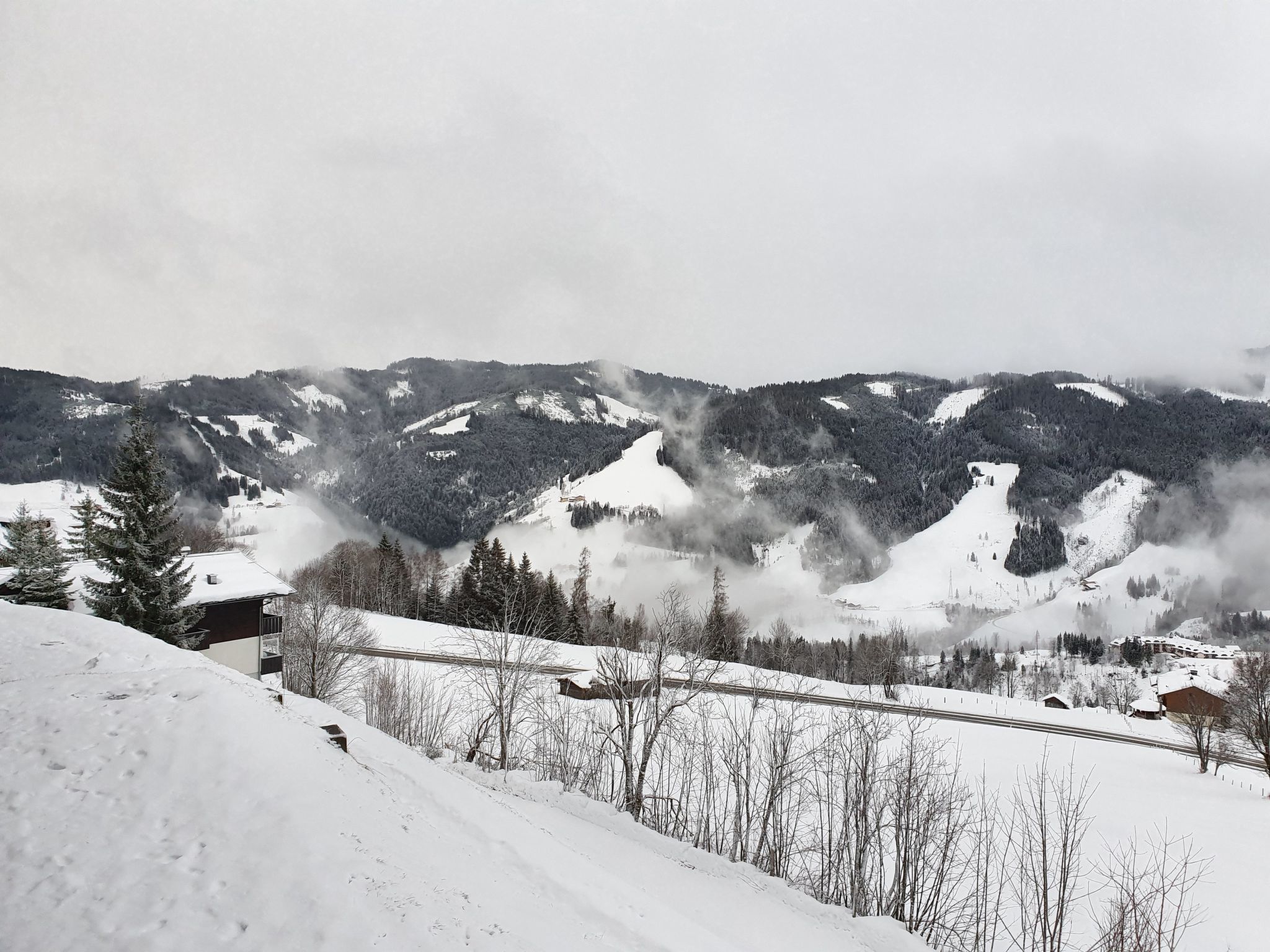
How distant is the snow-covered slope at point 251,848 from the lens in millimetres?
6902

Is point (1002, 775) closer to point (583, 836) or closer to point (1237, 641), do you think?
point (583, 836)

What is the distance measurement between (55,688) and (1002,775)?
46981mm

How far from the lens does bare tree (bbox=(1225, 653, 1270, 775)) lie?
134ft

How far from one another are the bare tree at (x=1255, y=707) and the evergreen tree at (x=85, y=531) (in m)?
68.3

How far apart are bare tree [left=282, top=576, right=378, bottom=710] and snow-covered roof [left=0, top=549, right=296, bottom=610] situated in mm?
2774

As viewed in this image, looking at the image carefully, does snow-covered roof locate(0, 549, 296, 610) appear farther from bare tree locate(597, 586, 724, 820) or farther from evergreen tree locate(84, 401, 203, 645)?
bare tree locate(597, 586, 724, 820)

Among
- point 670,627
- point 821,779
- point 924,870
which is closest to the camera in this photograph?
point 924,870

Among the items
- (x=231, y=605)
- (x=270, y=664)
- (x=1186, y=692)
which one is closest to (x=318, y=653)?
(x=270, y=664)

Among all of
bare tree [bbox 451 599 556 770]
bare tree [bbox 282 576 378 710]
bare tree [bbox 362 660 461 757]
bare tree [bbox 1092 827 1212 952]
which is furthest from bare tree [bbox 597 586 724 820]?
bare tree [bbox 282 576 378 710]

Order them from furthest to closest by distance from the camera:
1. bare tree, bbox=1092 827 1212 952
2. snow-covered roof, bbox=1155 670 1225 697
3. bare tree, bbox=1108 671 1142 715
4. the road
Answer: bare tree, bbox=1108 671 1142 715
snow-covered roof, bbox=1155 670 1225 697
the road
bare tree, bbox=1092 827 1212 952

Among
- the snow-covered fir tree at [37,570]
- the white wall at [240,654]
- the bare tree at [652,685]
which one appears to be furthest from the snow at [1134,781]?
the snow-covered fir tree at [37,570]

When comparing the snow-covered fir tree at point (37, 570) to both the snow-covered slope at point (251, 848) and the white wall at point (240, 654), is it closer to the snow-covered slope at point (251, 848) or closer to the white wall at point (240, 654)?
the white wall at point (240, 654)

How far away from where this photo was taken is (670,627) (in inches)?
993

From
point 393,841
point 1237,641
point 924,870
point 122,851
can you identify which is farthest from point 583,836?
point 1237,641
